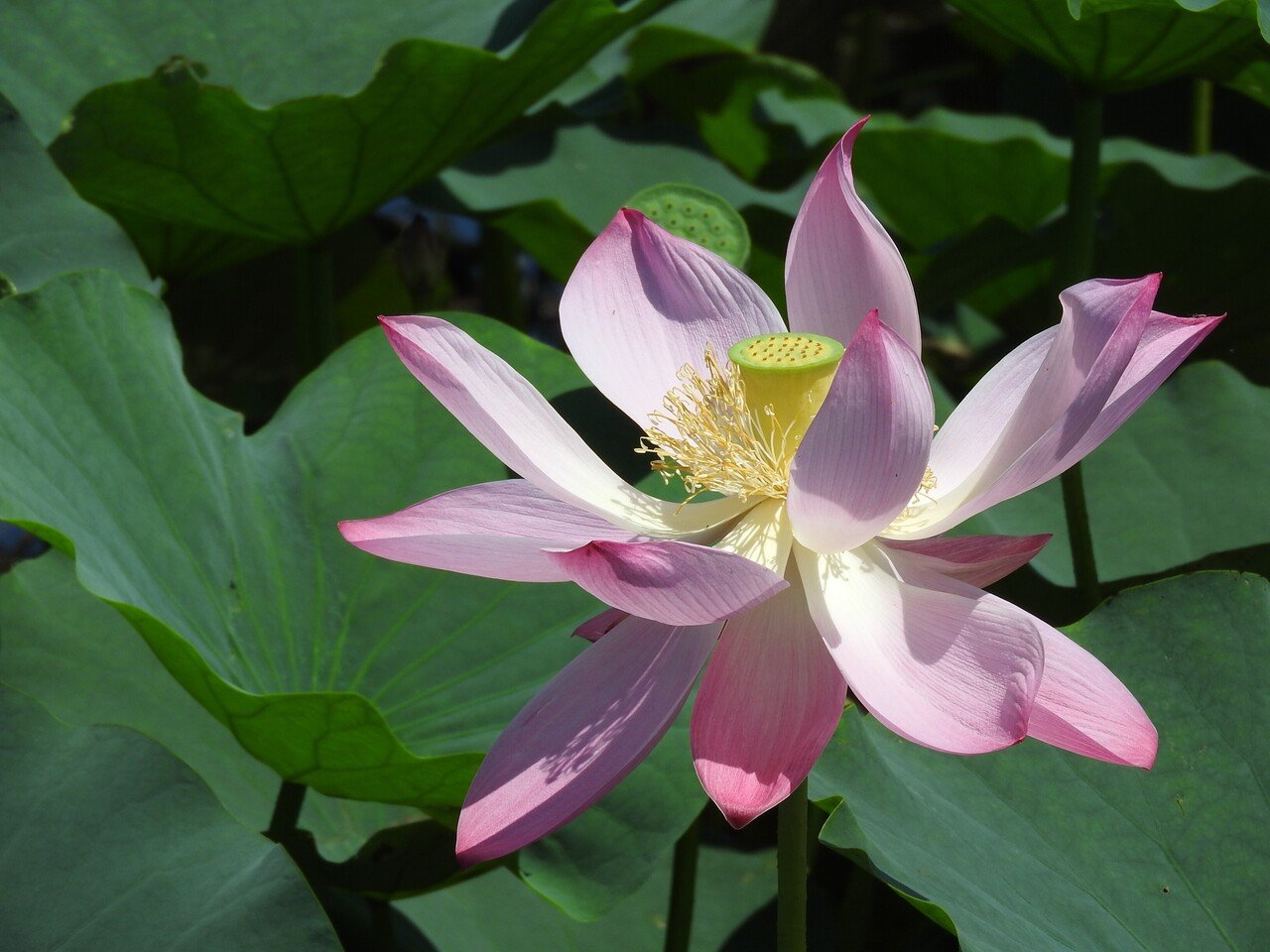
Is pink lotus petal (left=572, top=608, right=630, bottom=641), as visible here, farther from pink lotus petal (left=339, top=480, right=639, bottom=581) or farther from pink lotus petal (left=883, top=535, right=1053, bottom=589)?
pink lotus petal (left=883, top=535, right=1053, bottom=589)

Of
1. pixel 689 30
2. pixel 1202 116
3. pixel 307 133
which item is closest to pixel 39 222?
pixel 307 133

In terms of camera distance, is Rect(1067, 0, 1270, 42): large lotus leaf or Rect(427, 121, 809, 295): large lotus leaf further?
Rect(427, 121, 809, 295): large lotus leaf

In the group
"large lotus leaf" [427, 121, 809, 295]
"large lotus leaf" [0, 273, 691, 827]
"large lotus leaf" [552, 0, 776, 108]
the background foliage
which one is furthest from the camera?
"large lotus leaf" [552, 0, 776, 108]

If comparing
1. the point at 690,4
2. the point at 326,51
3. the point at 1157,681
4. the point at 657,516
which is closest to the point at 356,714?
the point at 657,516

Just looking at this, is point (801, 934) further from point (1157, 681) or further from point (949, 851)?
point (1157, 681)

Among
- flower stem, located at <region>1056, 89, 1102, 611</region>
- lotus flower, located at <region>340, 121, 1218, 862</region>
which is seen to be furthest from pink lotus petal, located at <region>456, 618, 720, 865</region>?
flower stem, located at <region>1056, 89, 1102, 611</region>

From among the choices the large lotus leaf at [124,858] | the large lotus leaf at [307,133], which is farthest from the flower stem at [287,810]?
the large lotus leaf at [307,133]

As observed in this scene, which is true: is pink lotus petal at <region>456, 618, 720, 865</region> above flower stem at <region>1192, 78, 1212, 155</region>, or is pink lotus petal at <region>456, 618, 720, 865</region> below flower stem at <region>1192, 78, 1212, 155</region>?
above
